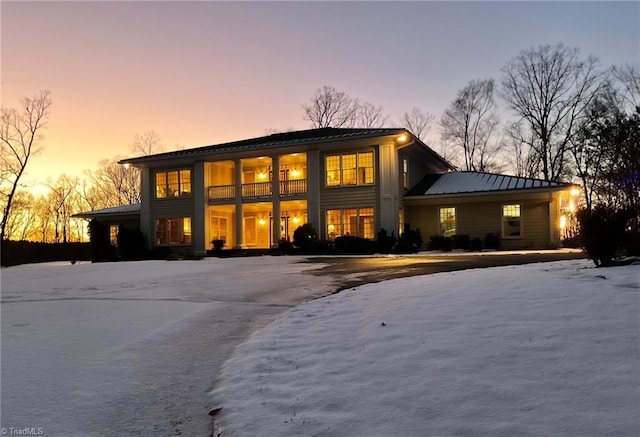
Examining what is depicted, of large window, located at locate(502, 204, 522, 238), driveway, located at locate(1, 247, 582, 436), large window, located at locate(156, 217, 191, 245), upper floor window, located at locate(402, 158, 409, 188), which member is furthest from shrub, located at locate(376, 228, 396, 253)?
large window, located at locate(156, 217, 191, 245)

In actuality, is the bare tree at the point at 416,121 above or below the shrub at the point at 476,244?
above

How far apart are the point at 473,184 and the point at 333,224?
7802 mm

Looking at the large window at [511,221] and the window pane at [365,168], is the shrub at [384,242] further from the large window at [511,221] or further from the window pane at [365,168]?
the large window at [511,221]

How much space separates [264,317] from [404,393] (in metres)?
3.77

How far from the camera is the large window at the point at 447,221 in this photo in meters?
23.4

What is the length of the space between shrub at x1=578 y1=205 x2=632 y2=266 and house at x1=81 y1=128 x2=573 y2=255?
14160 mm

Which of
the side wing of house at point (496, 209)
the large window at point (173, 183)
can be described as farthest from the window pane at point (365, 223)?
the large window at point (173, 183)

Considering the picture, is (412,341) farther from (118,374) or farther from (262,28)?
(262,28)

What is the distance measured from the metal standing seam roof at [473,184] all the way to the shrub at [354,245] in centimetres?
457

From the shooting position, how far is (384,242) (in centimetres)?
2089

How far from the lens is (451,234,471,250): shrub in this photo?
22016mm

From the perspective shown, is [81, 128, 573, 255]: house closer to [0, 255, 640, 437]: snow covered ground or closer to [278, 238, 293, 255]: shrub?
[278, 238, 293, 255]: shrub

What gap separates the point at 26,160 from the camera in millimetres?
35062

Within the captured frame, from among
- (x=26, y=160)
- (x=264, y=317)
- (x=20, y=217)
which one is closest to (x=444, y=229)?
(x=264, y=317)
